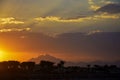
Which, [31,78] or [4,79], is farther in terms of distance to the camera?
[31,78]

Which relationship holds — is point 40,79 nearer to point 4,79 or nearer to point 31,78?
point 31,78

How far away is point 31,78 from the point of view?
19988 centimetres

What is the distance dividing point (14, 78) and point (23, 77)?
25.1ft

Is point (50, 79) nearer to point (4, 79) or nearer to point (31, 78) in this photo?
point (31, 78)

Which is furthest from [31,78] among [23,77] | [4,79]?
[4,79]

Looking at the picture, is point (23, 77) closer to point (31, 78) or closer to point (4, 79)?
point (31, 78)

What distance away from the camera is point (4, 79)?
607 feet

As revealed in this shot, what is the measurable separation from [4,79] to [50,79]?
72.3ft

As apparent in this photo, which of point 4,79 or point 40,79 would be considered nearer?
point 4,79

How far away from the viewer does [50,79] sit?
198 m

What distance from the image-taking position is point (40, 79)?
199500 millimetres

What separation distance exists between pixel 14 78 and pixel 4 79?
815 cm

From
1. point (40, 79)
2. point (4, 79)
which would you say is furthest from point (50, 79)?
point (4, 79)

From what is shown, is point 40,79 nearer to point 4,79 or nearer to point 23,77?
point 23,77
